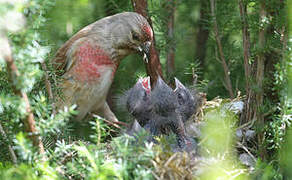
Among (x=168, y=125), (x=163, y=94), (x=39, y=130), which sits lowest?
(x=168, y=125)

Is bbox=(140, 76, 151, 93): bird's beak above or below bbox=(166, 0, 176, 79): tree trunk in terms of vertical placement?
below

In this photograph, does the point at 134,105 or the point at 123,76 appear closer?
the point at 134,105

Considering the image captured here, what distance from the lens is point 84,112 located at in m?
2.21

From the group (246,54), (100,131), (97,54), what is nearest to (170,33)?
(97,54)

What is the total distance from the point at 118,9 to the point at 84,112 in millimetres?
601

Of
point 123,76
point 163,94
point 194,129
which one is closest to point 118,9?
point 123,76

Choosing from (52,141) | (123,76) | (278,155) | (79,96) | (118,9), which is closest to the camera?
(278,155)

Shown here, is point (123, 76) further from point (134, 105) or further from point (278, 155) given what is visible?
point (278, 155)

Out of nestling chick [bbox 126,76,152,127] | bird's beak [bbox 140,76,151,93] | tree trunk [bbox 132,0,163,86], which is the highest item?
tree trunk [bbox 132,0,163,86]

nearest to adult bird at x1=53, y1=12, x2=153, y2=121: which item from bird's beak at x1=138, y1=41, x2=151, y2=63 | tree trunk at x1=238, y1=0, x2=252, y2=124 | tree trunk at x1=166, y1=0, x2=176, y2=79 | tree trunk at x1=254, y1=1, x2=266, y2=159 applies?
bird's beak at x1=138, y1=41, x2=151, y2=63

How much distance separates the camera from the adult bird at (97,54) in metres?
2.04

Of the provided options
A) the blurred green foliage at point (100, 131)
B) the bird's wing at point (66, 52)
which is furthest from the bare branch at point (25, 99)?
the bird's wing at point (66, 52)

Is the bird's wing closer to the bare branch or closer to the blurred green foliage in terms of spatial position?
the blurred green foliage

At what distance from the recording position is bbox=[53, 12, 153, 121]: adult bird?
204cm
